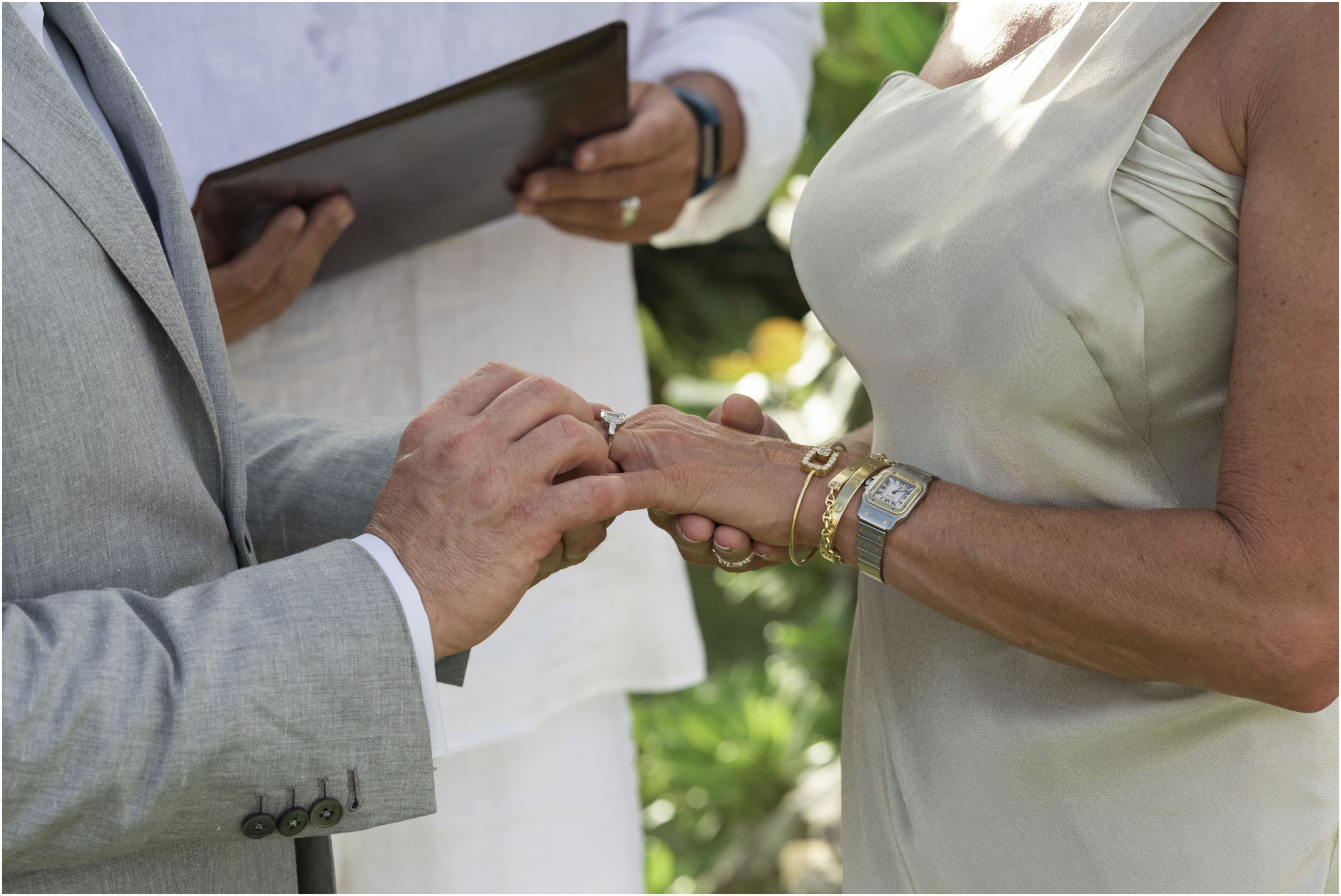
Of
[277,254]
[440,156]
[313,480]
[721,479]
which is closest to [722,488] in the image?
[721,479]

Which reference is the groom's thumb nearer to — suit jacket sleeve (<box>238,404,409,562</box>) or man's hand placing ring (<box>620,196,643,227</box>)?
suit jacket sleeve (<box>238,404,409,562</box>)

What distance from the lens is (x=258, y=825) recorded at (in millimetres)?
962

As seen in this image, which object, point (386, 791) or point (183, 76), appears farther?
point (183, 76)

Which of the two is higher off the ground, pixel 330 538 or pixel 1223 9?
pixel 1223 9

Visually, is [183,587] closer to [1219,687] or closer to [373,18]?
[1219,687]

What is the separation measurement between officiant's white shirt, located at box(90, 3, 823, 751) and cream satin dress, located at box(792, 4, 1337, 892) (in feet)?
2.84

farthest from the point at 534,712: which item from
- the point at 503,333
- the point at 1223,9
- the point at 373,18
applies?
the point at 1223,9

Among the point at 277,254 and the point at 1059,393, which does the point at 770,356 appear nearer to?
the point at 277,254

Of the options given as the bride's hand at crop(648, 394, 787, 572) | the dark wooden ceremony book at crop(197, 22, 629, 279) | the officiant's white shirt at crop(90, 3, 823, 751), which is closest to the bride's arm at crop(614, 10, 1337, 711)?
the bride's hand at crop(648, 394, 787, 572)

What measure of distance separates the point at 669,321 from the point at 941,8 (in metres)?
1.39

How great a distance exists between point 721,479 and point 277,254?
80 centimetres

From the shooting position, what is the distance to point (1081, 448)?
113cm

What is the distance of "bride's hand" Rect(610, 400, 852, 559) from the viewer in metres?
1.21

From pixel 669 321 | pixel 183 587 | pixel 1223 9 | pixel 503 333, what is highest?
pixel 1223 9
